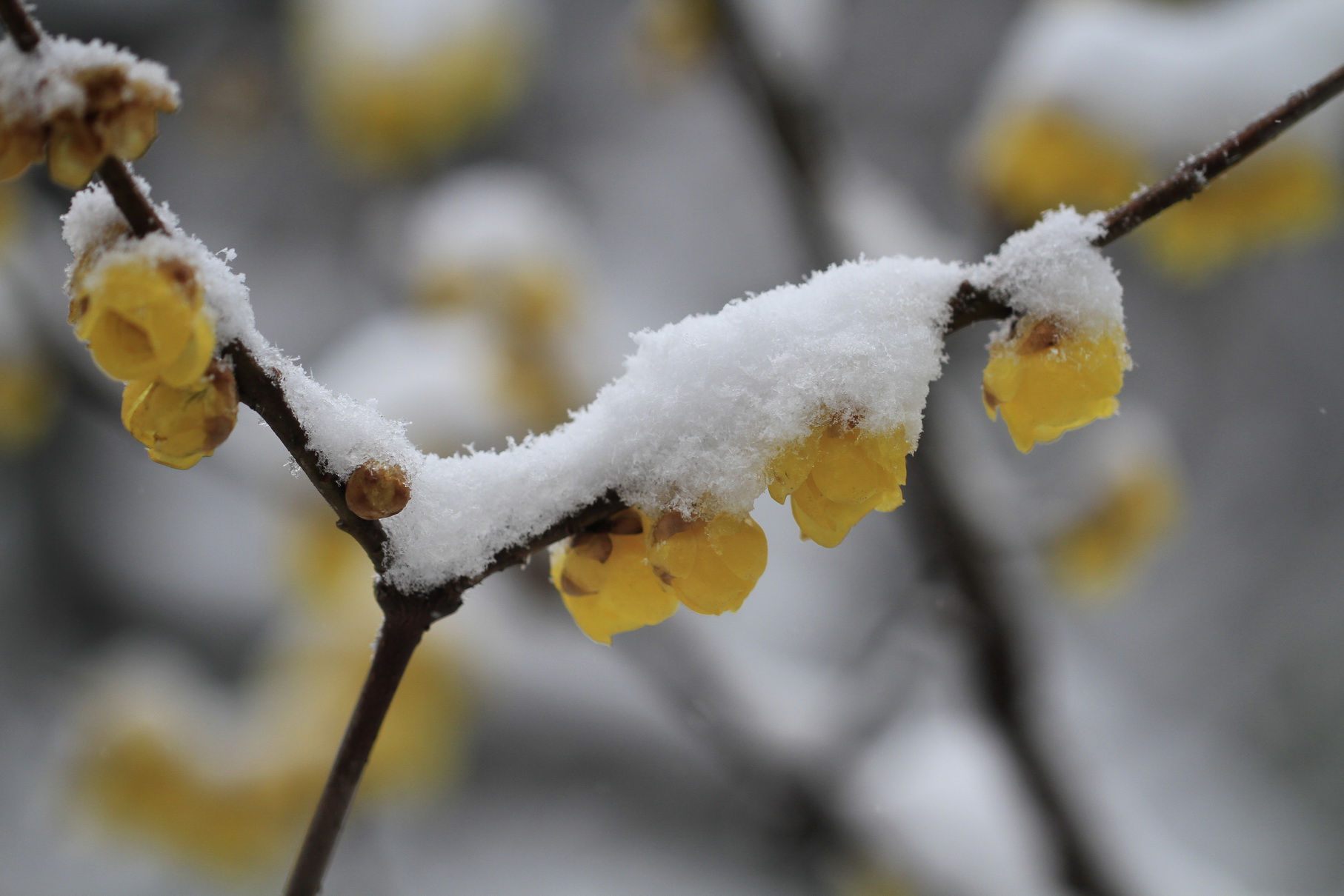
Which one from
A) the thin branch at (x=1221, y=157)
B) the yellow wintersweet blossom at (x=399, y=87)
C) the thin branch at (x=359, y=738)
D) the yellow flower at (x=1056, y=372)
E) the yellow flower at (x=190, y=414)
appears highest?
the yellow wintersweet blossom at (x=399, y=87)

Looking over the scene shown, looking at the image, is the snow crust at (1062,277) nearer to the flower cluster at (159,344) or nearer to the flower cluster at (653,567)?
the flower cluster at (653,567)

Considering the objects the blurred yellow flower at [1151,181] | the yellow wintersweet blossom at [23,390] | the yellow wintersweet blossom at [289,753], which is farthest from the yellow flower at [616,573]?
the yellow wintersweet blossom at [23,390]

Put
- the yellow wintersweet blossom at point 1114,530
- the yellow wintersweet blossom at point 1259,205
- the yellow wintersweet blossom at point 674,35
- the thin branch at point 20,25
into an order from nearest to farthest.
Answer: the thin branch at point 20,25 < the yellow wintersweet blossom at point 1259,205 < the yellow wintersweet blossom at point 674,35 < the yellow wintersweet blossom at point 1114,530

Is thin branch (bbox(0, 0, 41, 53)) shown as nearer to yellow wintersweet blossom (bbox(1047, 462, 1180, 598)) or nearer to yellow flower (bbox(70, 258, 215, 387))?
yellow flower (bbox(70, 258, 215, 387))

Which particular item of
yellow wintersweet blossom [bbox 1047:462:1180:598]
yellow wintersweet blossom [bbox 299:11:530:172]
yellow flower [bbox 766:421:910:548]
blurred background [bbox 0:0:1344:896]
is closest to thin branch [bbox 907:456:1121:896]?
blurred background [bbox 0:0:1344:896]

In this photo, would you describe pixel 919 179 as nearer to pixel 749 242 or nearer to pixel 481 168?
pixel 749 242

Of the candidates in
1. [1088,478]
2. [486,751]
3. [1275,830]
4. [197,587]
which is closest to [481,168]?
[197,587]
